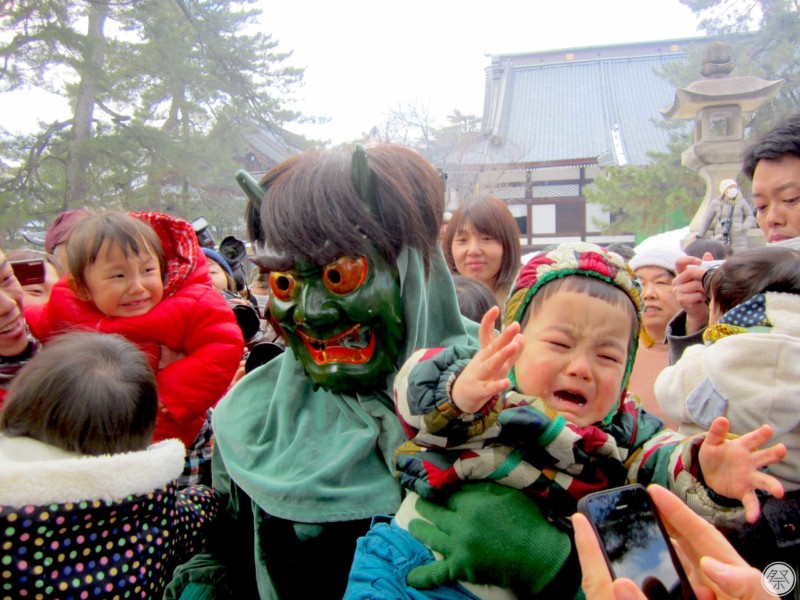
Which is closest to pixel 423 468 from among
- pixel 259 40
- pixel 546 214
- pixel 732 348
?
pixel 732 348

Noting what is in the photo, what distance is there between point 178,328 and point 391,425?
3.04ft

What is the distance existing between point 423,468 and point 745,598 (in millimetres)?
599

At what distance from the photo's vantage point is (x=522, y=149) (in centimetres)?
1897

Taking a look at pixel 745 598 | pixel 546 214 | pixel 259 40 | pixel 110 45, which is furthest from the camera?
pixel 546 214

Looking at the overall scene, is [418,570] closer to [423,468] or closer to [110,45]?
[423,468]

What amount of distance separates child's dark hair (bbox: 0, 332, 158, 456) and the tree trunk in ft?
23.3

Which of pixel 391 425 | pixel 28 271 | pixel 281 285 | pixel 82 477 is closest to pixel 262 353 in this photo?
pixel 281 285

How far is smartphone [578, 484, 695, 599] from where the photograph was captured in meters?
0.89

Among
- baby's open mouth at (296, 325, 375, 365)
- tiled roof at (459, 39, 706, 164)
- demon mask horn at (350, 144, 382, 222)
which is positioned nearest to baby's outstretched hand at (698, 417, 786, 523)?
baby's open mouth at (296, 325, 375, 365)

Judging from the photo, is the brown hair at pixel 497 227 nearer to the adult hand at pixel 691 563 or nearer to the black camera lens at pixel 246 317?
the black camera lens at pixel 246 317

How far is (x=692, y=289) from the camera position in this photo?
2066 millimetres

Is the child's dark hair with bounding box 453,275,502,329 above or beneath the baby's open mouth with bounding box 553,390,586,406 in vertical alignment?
above

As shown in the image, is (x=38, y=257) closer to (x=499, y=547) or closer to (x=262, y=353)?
(x=262, y=353)

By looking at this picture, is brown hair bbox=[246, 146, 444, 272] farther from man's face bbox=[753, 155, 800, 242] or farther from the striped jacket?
man's face bbox=[753, 155, 800, 242]
